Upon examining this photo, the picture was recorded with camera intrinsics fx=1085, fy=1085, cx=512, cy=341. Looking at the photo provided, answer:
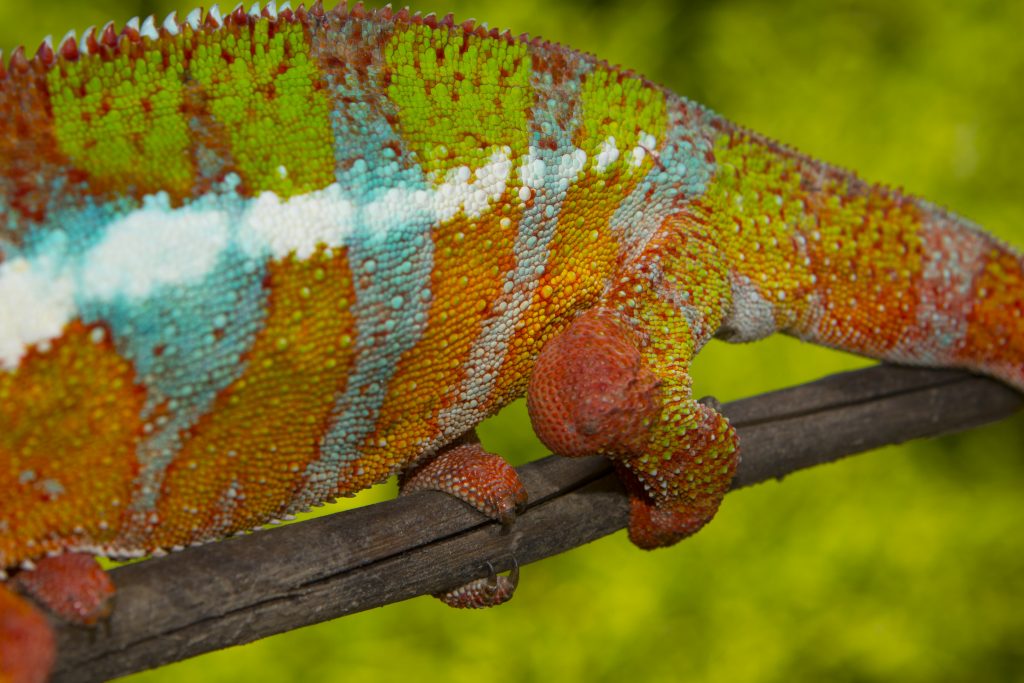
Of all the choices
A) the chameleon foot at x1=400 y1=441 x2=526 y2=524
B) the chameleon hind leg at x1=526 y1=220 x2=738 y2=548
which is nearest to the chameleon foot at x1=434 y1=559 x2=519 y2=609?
the chameleon foot at x1=400 y1=441 x2=526 y2=524

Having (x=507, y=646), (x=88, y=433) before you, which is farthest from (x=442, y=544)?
(x=507, y=646)

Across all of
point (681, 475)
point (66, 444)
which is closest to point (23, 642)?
point (66, 444)

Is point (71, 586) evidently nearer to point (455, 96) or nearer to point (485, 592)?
point (485, 592)

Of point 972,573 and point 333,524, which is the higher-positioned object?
point 333,524

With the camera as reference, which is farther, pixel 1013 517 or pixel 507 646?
pixel 1013 517

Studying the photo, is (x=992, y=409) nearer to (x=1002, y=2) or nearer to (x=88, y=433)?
(x=88, y=433)

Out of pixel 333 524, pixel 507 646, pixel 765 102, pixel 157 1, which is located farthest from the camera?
pixel 765 102

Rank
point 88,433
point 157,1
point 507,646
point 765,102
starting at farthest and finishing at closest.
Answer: point 765,102, point 157,1, point 507,646, point 88,433
